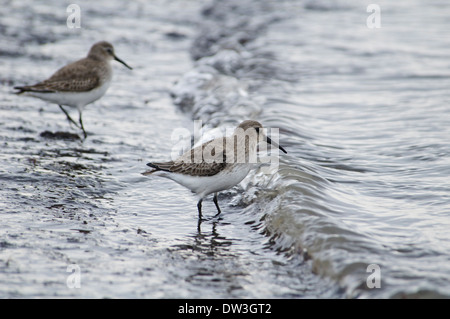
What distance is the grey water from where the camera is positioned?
4.51 meters

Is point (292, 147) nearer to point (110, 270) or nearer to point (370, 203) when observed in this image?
point (370, 203)

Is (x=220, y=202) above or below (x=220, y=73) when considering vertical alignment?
below

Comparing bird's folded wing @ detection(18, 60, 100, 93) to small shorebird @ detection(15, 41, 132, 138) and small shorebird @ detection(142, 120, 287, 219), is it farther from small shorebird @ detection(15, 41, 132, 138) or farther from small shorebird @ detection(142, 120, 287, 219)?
small shorebird @ detection(142, 120, 287, 219)

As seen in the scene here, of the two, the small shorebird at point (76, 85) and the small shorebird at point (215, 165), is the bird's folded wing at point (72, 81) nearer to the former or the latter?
the small shorebird at point (76, 85)

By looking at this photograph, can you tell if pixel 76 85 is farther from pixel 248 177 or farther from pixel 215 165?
pixel 215 165

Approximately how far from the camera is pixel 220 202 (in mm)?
6484

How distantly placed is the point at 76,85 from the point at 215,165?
3706 mm

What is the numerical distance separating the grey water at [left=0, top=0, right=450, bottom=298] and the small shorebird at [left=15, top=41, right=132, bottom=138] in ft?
1.56

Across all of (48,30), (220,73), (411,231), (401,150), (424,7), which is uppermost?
(424,7)

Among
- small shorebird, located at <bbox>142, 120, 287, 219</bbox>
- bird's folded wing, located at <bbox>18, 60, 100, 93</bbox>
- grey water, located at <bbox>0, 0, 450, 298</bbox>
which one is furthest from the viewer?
bird's folded wing, located at <bbox>18, 60, 100, 93</bbox>

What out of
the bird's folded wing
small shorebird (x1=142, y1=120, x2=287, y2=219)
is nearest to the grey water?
small shorebird (x1=142, y1=120, x2=287, y2=219)

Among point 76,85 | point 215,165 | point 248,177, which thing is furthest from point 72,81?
point 215,165
